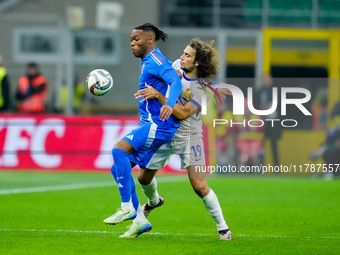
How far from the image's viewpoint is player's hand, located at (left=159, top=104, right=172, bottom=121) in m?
7.97

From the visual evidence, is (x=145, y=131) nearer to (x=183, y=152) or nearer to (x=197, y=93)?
(x=183, y=152)

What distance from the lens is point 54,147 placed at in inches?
656

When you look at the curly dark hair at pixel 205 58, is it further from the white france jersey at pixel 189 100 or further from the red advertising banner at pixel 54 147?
the red advertising banner at pixel 54 147

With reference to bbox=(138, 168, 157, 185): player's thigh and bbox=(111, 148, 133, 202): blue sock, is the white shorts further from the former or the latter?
bbox=(111, 148, 133, 202): blue sock

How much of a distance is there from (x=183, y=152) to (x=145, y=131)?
1.52ft

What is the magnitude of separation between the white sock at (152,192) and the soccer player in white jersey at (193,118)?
29 cm

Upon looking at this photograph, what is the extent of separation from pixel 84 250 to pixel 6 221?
2259 millimetres

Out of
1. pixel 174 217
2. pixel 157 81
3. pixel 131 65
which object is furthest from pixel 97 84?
pixel 131 65

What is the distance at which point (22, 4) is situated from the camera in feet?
92.3

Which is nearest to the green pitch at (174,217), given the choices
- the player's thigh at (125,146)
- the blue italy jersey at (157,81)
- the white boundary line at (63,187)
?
the white boundary line at (63,187)

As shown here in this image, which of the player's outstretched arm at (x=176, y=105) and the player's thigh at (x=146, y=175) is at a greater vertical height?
the player's outstretched arm at (x=176, y=105)

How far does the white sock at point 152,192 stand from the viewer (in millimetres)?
8805

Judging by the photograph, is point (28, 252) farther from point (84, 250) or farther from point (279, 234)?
point (279, 234)

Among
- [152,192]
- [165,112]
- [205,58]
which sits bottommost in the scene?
[152,192]
